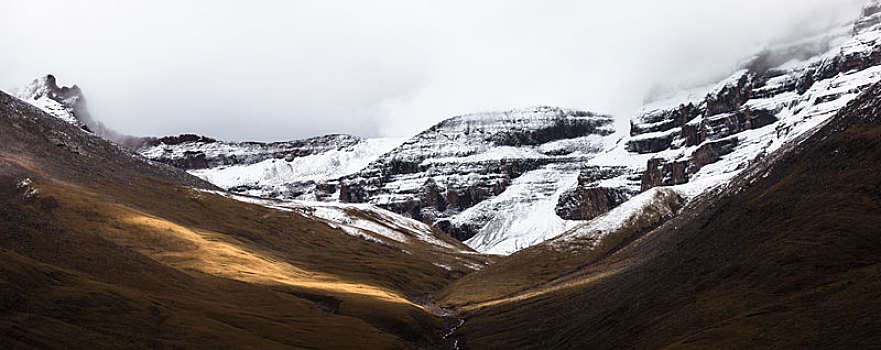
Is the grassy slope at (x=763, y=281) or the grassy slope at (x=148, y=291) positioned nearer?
the grassy slope at (x=763, y=281)

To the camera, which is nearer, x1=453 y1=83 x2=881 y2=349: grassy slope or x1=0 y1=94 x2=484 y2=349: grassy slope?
x1=453 y1=83 x2=881 y2=349: grassy slope

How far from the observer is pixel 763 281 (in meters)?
88.1

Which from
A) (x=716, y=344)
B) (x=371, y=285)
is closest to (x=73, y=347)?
(x=716, y=344)

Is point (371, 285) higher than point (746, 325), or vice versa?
point (746, 325)

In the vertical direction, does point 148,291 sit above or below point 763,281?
above

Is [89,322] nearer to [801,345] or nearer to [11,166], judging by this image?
[801,345]

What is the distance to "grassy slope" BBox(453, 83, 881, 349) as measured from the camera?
68.2 m

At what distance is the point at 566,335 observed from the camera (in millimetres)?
113562

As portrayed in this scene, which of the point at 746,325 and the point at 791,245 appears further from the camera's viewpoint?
the point at 791,245

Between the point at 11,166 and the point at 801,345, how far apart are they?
19258 cm

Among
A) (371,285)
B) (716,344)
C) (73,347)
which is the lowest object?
(371,285)

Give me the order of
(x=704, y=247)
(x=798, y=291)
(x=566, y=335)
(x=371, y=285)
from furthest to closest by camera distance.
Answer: (x=371, y=285) → (x=704, y=247) → (x=566, y=335) → (x=798, y=291)

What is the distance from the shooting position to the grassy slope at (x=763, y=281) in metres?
68.2

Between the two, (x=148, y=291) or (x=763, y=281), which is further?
(x=148, y=291)
